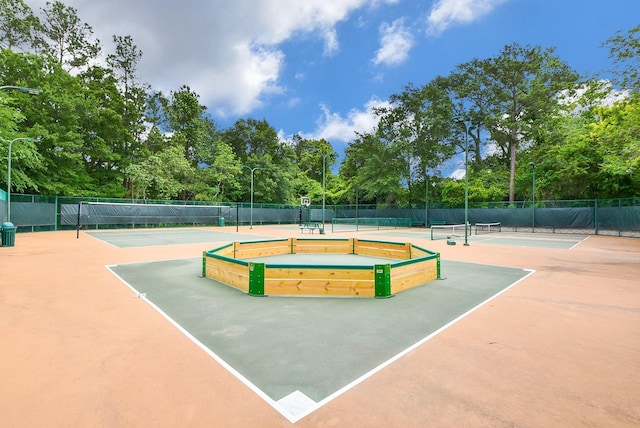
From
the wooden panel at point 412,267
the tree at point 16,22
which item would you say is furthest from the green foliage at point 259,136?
the wooden panel at point 412,267

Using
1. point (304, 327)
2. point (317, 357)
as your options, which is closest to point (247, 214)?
point (304, 327)

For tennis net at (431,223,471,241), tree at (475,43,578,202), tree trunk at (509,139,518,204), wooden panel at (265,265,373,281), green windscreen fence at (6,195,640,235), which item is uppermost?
tree at (475,43,578,202)

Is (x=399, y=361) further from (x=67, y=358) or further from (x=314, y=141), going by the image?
(x=314, y=141)

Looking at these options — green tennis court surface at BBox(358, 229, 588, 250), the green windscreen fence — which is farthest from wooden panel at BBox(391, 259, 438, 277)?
the green windscreen fence

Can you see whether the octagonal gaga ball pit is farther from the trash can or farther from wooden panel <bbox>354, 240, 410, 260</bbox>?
the trash can

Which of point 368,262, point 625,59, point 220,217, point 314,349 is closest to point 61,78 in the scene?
point 220,217

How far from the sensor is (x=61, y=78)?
32.9 metres

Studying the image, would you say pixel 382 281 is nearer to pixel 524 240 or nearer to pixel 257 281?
pixel 257 281

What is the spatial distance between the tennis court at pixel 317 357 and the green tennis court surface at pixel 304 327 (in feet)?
0.08

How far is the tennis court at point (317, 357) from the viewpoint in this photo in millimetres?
2865

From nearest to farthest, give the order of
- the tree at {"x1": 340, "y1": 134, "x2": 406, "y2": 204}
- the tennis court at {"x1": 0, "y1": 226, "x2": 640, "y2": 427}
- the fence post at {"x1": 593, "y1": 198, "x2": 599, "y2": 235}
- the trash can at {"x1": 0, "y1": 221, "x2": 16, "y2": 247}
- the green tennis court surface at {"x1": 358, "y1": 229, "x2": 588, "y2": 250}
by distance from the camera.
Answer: the tennis court at {"x1": 0, "y1": 226, "x2": 640, "y2": 427} < the trash can at {"x1": 0, "y1": 221, "x2": 16, "y2": 247} < the green tennis court surface at {"x1": 358, "y1": 229, "x2": 588, "y2": 250} < the fence post at {"x1": 593, "y1": 198, "x2": 599, "y2": 235} < the tree at {"x1": 340, "y1": 134, "x2": 406, "y2": 204}

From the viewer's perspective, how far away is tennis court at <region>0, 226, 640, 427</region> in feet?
9.40

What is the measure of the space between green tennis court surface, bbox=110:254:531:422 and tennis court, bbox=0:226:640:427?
26 mm

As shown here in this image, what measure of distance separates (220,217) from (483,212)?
A: 32022mm
